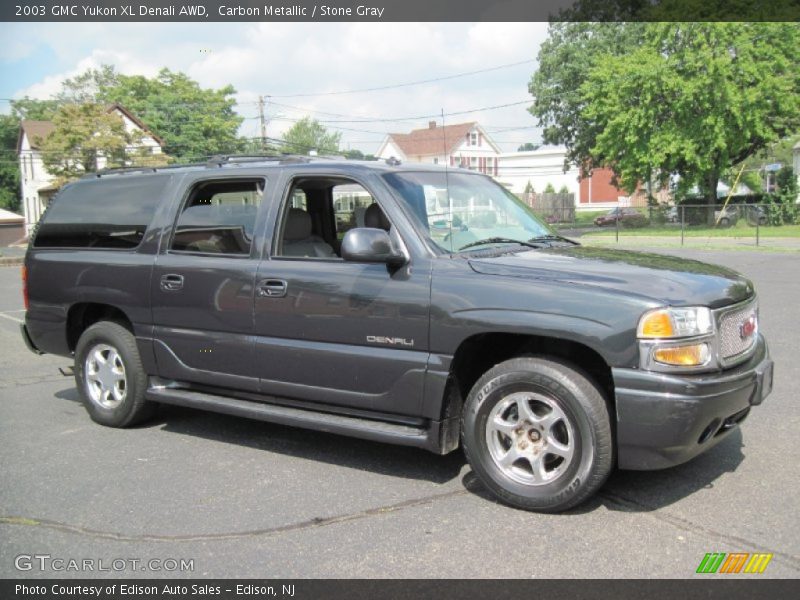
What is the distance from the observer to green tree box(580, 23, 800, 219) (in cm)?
3725

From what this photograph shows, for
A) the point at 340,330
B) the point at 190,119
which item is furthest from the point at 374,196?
the point at 190,119

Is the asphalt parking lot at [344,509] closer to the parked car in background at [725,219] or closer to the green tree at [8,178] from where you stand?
the parked car in background at [725,219]

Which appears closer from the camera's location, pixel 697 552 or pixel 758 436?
pixel 697 552

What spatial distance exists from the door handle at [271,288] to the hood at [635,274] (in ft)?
4.08

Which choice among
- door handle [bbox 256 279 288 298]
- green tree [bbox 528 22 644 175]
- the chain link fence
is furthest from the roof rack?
green tree [bbox 528 22 644 175]

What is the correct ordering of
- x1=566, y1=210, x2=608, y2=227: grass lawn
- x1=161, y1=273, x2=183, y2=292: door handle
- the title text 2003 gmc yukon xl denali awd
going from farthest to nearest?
x1=566, y1=210, x2=608, y2=227: grass lawn, x1=161, y1=273, x2=183, y2=292: door handle, the title text 2003 gmc yukon xl denali awd

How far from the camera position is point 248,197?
5.31 m

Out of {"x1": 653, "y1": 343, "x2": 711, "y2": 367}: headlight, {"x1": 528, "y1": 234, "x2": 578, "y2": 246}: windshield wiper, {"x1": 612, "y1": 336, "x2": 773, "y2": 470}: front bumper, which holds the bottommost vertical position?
{"x1": 612, "y1": 336, "x2": 773, "y2": 470}: front bumper

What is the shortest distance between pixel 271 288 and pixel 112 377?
6.08ft

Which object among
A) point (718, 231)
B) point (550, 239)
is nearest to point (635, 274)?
point (550, 239)

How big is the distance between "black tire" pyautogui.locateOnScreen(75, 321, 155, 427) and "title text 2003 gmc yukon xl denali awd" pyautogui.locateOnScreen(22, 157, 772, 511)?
0.05ft

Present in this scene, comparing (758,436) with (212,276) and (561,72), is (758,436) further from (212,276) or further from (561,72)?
(561,72)

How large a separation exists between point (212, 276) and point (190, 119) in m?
62.7

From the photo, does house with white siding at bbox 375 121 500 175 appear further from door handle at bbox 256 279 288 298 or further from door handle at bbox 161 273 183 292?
door handle at bbox 161 273 183 292
